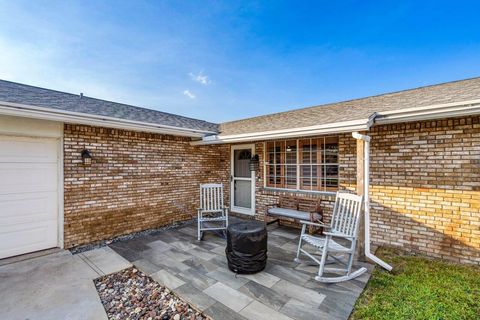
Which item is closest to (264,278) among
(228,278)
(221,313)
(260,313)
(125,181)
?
(228,278)

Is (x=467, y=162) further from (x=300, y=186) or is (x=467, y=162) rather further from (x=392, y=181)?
(x=300, y=186)

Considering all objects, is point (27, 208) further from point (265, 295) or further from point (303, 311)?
point (303, 311)

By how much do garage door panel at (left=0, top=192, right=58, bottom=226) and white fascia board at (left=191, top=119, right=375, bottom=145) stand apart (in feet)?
12.3

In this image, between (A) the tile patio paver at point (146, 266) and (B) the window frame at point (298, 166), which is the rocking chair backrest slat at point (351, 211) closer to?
(B) the window frame at point (298, 166)

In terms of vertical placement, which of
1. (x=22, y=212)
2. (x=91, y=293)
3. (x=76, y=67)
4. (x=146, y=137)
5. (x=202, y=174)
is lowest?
(x=91, y=293)

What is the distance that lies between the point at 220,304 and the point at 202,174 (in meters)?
4.79

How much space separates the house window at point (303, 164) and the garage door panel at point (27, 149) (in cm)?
519

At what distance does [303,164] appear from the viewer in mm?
5832

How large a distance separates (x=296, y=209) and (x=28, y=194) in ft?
19.4

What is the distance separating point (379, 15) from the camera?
20.1ft

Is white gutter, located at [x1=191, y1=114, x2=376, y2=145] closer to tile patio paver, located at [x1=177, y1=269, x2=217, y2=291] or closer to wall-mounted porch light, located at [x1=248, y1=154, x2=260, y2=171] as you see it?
wall-mounted porch light, located at [x1=248, y1=154, x2=260, y2=171]

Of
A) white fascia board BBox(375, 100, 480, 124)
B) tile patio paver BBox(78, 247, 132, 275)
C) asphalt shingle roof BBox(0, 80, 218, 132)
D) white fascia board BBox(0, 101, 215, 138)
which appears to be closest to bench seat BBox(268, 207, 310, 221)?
white fascia board BBox(375, 100, 480, 124)

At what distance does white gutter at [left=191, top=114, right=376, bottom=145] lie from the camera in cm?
382

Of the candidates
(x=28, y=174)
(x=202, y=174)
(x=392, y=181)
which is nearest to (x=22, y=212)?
(x=28, y=174)
